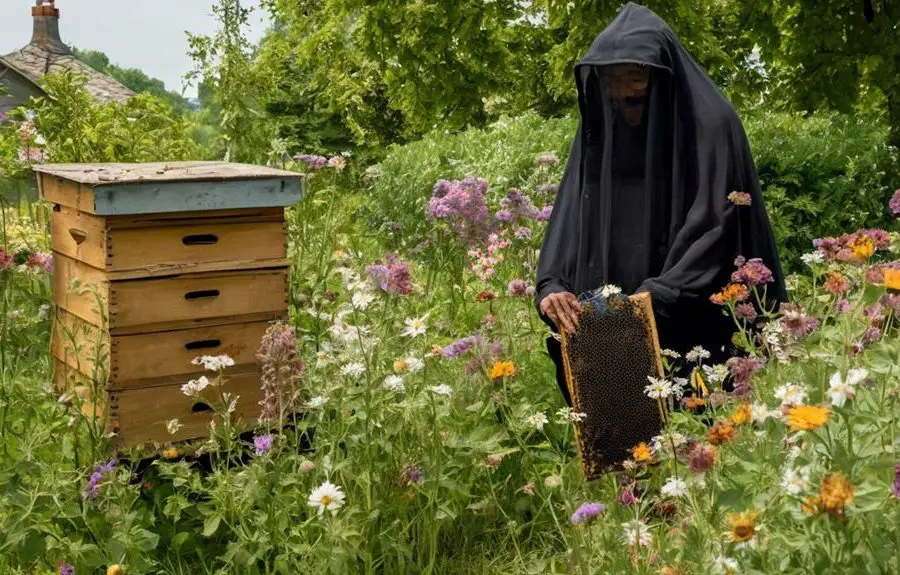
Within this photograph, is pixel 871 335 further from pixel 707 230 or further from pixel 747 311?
pixel 707 230

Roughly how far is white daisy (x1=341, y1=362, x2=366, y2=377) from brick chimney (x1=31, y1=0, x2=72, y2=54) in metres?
29.5

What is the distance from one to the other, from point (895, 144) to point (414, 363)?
6.09 metres

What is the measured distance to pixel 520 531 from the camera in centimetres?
372

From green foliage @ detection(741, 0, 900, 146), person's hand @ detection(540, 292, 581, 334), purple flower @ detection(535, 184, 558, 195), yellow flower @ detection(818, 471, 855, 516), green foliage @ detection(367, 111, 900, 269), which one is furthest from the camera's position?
green foliage @ detection(741, 0, 900, 146)

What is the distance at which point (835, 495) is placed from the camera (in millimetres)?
1770

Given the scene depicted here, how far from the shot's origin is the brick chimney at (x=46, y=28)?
3077cm

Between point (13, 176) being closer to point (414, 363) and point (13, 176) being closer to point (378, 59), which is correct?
point (414, 363)

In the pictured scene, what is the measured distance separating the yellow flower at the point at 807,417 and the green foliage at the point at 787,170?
210 inches

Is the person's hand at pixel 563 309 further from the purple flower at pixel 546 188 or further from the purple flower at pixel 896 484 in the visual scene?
the purple flower at pixel 546 188

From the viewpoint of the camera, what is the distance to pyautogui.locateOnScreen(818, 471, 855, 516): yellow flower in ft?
5.81

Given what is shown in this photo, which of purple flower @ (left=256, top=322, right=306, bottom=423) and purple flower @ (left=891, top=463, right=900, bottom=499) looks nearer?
purple flower @ (left=891, top=463, right=900, bottom=499)

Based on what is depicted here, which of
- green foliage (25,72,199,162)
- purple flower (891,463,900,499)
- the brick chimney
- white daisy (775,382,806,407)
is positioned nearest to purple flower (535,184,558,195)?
green foliage (25,72,199,162)

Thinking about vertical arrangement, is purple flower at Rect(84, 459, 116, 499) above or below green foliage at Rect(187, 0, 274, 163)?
below

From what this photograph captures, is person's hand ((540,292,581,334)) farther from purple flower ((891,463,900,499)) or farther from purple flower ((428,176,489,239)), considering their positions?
purple flower ((891,463,900,499))
